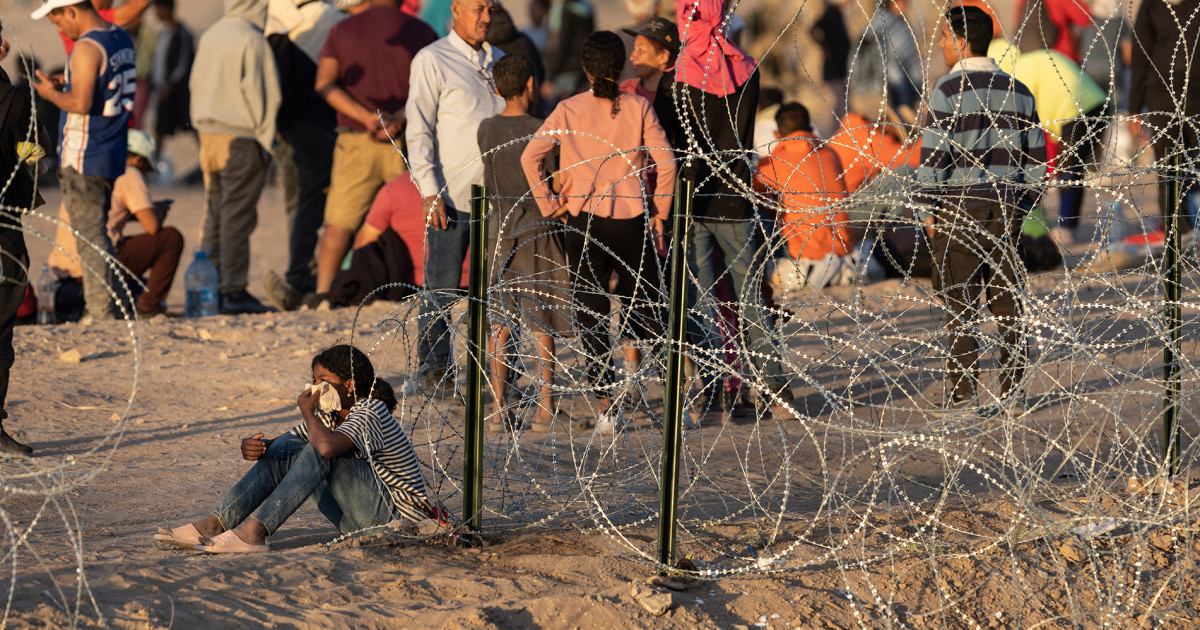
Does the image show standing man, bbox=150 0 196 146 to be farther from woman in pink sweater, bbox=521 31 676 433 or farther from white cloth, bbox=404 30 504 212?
woman in pink sweater, bbox=521 31 676 433

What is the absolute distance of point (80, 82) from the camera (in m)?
6.93

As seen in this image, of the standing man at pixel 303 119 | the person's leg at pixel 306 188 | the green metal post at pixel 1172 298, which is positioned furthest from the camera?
the person's leg at pixel 306 188

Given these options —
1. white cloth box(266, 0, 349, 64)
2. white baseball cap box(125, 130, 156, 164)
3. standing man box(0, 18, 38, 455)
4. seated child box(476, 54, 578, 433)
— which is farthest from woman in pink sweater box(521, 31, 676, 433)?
white baseball cap box(125, 130, 156, 164)

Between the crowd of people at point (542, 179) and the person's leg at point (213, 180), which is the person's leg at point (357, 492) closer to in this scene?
the crowd of people at point (542, 179)

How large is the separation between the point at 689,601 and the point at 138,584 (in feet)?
4.91

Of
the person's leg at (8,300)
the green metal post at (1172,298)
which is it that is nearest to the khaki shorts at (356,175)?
the person's leg at (8,300)

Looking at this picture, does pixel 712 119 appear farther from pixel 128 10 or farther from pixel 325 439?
pixel 128 10

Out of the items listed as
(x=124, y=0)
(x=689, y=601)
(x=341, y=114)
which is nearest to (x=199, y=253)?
(x=341, y=114)

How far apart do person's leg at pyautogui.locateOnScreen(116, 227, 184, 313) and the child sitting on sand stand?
4.47 meters

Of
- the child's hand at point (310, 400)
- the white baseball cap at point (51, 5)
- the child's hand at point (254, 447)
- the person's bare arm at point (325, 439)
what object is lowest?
the child's hand at point (254, 447)

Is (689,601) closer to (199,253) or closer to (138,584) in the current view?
(138,584)

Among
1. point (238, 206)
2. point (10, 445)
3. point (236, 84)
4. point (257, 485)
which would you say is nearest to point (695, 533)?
point (257, 485)

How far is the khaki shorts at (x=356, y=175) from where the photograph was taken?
8266 mm

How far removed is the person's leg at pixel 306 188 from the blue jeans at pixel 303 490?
4950mm
